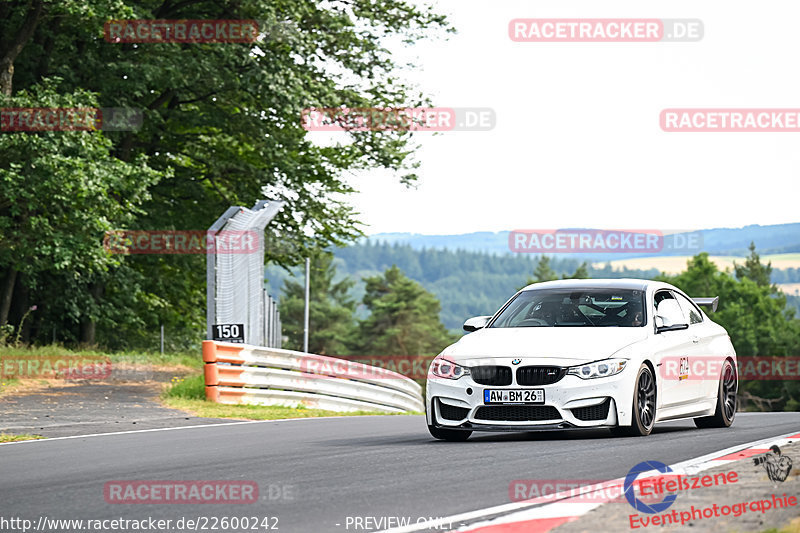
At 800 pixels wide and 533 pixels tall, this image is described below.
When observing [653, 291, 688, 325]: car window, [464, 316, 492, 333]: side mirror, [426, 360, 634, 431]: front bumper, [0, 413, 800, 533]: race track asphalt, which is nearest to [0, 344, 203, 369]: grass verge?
[0, 413, 800, 533]: race track asphalt

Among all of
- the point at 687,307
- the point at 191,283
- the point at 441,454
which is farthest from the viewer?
the point at 191,283

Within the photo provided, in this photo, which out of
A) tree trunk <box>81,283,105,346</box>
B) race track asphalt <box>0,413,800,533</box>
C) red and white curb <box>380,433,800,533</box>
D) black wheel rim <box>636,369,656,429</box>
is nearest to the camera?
red and white curb <box>380,433,800,533</box>

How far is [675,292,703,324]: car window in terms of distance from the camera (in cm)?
1241

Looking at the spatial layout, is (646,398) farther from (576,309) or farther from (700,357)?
(700,357)

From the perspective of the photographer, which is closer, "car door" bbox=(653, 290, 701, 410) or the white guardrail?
"car door" bbox=(653, 290, 701, 410)

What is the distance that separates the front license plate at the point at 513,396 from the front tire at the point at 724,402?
3.23 meters

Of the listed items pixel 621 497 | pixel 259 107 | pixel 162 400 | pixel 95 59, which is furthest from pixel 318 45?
pixel 621 497

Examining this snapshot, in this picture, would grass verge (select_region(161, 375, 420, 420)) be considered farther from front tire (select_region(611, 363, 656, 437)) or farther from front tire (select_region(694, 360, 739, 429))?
front tire (select_region(611, 363, 656, 437))

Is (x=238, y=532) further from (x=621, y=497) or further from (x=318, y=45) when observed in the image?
(x=318, y=45)

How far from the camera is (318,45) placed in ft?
97.9

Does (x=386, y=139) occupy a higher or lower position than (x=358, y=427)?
higher

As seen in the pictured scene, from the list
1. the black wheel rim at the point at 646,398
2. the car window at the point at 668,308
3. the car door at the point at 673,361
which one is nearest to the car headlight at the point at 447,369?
the black wheel rim at the point at 646,398

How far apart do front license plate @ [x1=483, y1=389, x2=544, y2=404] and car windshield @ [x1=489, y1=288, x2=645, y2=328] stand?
136cm

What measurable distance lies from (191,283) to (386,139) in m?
9.64
